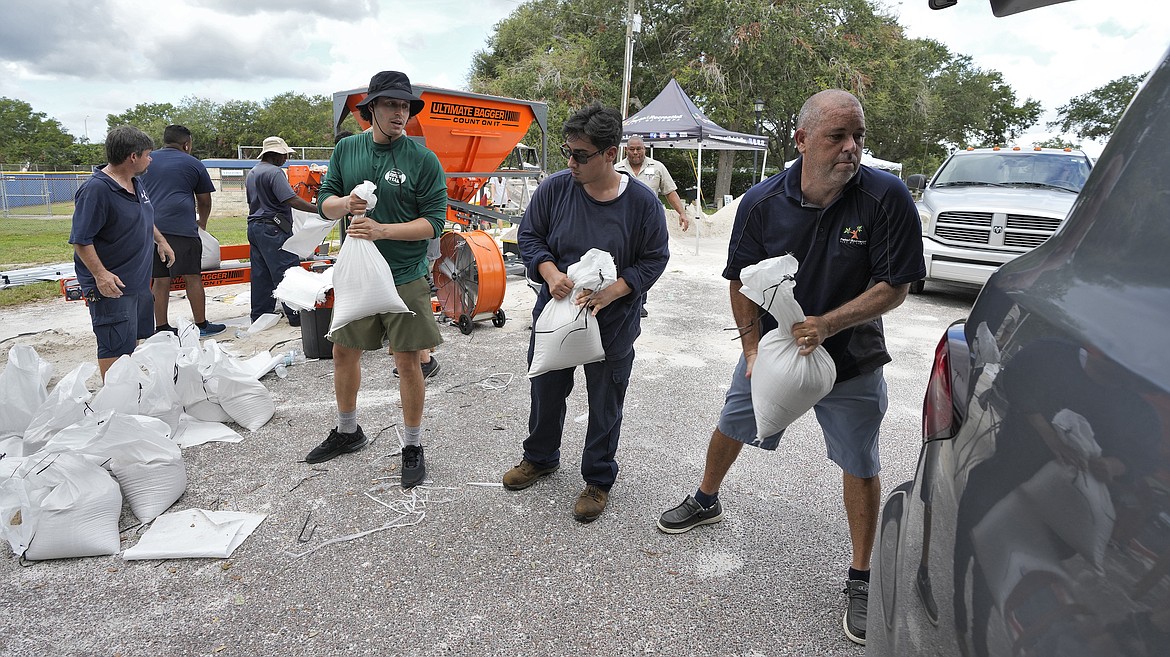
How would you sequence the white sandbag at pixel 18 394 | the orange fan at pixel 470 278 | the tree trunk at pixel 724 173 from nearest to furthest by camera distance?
the white sandbag at pixel 18 394
the orange fan at pixel 470 278
the tree trunk at pixel 724 173

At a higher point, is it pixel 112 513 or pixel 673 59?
pixel 673 59

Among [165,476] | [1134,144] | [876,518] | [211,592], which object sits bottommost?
[211,592]

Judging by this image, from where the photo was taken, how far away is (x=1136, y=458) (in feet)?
2.64

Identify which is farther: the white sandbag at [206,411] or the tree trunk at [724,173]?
the tree trunk at [724,173]

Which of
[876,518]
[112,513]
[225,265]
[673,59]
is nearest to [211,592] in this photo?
[112,513]

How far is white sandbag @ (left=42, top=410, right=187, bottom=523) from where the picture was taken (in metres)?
3.12

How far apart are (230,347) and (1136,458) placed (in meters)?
6.57

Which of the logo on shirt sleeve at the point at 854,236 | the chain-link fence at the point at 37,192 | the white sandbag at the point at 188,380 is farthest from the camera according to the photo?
the chain-link fence at the point at 37,192

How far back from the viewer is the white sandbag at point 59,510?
278 centimetres

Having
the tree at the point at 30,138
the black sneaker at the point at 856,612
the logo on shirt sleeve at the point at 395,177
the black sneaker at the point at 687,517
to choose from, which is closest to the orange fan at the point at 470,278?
the logo on shirt sleeve at the point at 395,177

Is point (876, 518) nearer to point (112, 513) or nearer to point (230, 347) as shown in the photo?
point (112, 513)

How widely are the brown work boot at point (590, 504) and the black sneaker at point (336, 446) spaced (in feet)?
4.60

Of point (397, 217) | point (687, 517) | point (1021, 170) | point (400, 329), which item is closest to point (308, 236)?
point (397, 217)

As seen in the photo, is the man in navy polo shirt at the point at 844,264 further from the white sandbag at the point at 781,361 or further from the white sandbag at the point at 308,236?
the white sandbag at the point at 308,236
